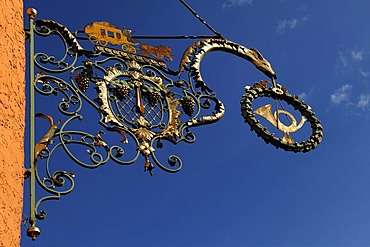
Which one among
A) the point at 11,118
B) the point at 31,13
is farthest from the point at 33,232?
the point at 31,13

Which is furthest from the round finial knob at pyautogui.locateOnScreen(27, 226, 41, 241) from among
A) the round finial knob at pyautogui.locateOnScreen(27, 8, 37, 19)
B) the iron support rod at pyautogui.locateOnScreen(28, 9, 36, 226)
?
the round finial knob at pyautogui.locateOnScreen(27, 8, 37, 19)

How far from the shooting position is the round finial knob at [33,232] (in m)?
5.02

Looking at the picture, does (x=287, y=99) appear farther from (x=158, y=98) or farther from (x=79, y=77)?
(x=79, y=77)

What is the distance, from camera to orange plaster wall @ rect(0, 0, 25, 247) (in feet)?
15.9

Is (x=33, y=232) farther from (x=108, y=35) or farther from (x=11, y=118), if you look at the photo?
(x=108, y=35)

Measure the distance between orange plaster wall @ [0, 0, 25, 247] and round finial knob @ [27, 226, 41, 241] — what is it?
14cm

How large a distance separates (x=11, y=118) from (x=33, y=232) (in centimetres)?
73

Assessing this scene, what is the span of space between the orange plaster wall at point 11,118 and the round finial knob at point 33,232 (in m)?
0.14

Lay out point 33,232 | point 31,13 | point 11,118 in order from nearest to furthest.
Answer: point 33,232 → point 11,118 → point 31,13

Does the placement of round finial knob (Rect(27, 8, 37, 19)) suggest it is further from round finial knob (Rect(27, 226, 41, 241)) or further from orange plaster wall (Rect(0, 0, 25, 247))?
round finial knob (Rect(27, 226, 41, 241))

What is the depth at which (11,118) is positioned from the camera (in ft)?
17.0

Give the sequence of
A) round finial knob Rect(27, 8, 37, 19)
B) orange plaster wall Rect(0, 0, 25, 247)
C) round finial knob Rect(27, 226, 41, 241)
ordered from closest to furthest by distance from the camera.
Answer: orange plaster wall Rect(0, 0, 25, 247)
round finial knob Rect(27, 226, 41, 241)
round finial knob Rect(27, 8, 37, 19)

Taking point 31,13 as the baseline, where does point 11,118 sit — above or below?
below

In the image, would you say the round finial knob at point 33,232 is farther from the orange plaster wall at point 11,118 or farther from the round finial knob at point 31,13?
the round finial knob at point 31,13
